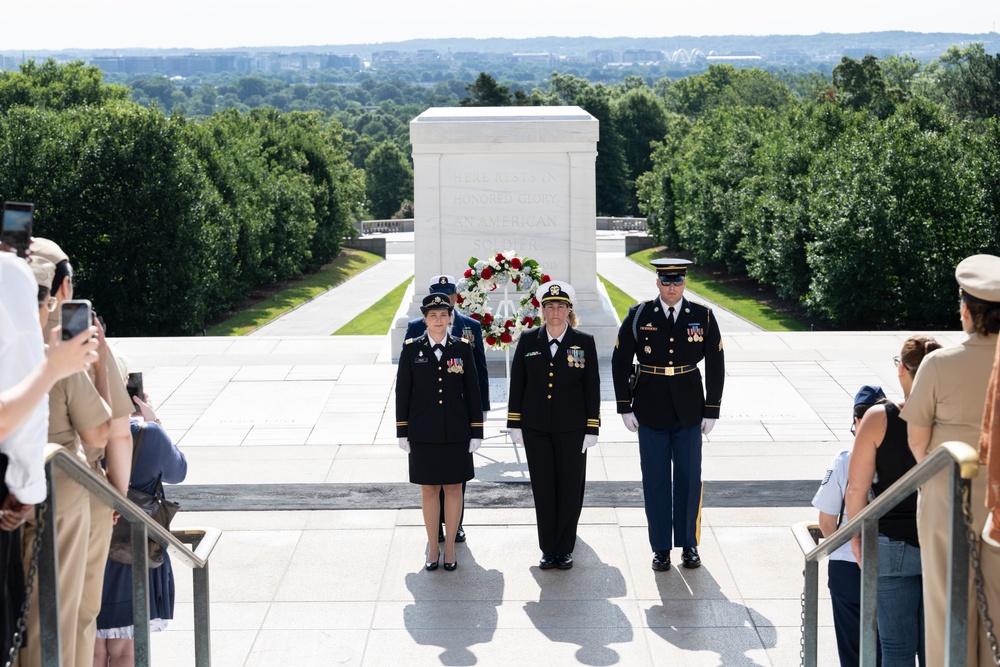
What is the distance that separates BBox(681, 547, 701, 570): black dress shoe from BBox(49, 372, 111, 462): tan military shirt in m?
4.10

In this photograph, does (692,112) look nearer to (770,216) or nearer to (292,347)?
(770,216)

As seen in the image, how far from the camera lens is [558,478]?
736 centimetres

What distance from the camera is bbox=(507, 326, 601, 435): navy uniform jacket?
7254 mm

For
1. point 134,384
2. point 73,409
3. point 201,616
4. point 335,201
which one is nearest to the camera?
point 73,409

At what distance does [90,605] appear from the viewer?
4227 millimetres

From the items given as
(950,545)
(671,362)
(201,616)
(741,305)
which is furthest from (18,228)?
(741,305)

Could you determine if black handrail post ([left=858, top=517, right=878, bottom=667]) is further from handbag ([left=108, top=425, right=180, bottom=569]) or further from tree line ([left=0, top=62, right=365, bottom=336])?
tree line ([left=0, top=62, right=365, bottom=336])

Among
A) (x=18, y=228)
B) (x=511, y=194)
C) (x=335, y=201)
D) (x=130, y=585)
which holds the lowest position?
(x=335, y=201)

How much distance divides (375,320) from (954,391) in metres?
23.6

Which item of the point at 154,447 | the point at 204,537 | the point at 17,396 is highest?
the point at 17,396

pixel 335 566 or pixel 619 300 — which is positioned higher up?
pixel 335 566

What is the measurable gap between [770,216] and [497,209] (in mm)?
19637

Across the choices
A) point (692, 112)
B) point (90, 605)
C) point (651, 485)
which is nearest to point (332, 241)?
point (651, 485)

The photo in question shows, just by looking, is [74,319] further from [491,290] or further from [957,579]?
[491,290]
